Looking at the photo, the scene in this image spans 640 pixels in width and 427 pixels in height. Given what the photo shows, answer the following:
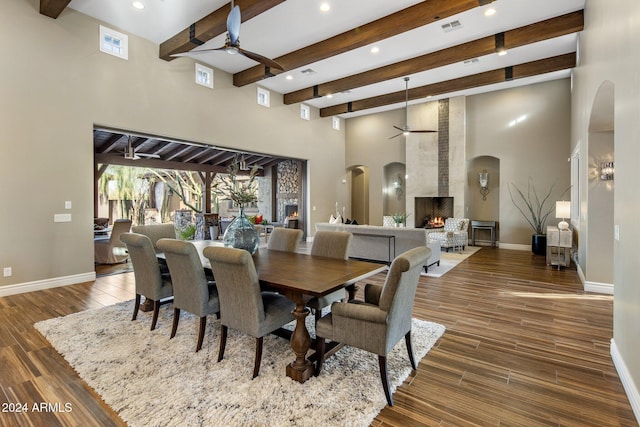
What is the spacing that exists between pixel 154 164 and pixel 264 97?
3971 millimetres

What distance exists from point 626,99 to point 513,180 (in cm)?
699

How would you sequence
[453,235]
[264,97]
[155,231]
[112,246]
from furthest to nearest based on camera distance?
[264,97] → [453,235] → [112,246] → [155,231]

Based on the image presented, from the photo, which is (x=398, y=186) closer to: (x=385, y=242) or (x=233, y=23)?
(x=385, y=242)

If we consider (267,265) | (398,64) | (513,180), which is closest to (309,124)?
(398,64)

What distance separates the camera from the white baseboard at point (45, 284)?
443cm

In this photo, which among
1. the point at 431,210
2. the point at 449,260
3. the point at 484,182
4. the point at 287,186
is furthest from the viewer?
the point at 287,186

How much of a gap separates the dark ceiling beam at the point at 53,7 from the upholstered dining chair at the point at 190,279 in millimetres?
4066

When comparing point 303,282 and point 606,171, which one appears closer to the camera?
point 303,282

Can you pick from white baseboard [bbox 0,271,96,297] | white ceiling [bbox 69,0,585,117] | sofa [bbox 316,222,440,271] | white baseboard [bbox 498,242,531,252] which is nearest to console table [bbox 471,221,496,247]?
white baseboard [bbox 498,242,531,252]

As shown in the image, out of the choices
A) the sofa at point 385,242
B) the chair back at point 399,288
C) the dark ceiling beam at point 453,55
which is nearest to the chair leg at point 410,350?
the chair back at point 399,288

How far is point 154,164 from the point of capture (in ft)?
30.9

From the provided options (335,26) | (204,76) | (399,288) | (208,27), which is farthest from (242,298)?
(204,76)

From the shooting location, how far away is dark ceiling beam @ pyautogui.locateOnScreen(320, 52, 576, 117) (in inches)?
265

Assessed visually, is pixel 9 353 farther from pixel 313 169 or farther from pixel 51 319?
pixel 313 169
